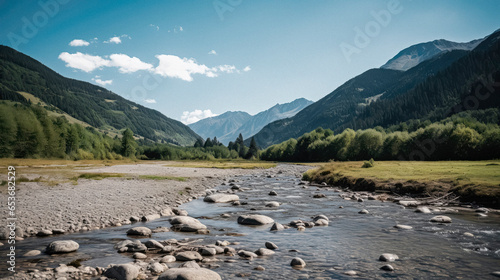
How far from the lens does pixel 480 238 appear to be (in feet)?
44.9

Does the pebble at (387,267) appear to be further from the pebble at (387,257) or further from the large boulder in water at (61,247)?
the large boulder in water at (61,247)

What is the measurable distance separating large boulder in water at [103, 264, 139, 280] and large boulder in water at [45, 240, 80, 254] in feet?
11.2

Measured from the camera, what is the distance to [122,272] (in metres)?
8.75

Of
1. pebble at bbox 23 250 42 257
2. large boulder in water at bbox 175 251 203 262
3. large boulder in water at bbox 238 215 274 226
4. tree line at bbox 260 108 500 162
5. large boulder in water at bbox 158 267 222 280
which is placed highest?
tree line at bbox 260 108 500 162

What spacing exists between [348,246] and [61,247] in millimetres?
12365

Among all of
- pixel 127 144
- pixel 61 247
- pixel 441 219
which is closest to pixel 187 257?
pixel 61 247

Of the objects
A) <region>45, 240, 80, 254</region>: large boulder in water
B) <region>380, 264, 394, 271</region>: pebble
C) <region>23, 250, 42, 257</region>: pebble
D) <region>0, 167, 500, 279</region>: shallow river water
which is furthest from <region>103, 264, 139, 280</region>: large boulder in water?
<region>380, 264, 394, 271</region>: pebble

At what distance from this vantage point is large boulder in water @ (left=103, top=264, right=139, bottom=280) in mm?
8656

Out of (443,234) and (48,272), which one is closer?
(48,272)

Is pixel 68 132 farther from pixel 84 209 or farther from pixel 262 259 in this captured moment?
pixel 262 259

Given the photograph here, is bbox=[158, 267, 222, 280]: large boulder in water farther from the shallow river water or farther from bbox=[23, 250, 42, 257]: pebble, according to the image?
bbox=[23, 250, 42, 257]: pebble

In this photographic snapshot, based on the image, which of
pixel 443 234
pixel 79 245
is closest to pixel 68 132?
pixel 79 245

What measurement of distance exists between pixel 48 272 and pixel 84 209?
1127 cm

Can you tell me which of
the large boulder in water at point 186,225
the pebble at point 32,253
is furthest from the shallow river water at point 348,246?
the large boulder in water at point 186,225
